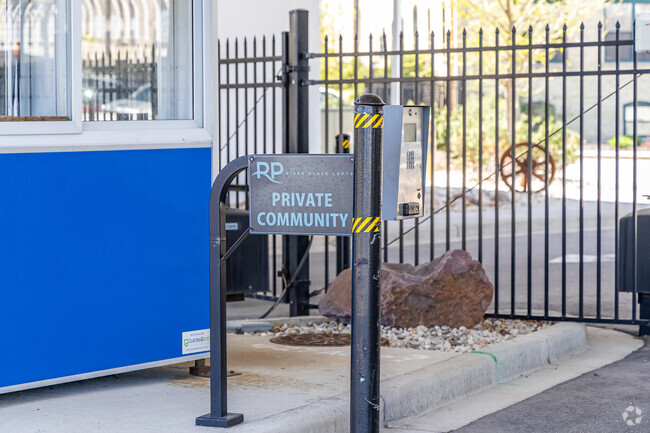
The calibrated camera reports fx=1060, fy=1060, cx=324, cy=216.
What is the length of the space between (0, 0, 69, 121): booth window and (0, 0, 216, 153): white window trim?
6cm

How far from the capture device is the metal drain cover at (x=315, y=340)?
7062 mm

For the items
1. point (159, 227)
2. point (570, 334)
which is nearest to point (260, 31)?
point (570, 334)

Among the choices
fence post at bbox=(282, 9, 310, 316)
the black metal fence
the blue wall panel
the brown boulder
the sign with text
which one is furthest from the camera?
fence post at bbox=(282, 9, 310, 316)

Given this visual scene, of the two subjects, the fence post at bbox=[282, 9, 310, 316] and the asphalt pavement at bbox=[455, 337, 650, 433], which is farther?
the fence post at bbox=[282, 9, 310, 316]

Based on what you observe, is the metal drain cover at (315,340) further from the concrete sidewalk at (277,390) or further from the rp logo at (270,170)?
the rp logo at (270,170)

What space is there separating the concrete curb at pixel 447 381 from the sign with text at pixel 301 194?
93 centimetres

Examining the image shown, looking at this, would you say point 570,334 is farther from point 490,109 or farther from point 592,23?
point 592,23

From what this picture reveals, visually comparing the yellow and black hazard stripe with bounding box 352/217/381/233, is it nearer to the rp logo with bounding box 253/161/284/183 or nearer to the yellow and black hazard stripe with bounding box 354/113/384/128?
the yellow and black hazard stripe with bounding box 354/113/384/128

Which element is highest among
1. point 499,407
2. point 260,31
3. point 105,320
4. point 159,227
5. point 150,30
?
point 260,31

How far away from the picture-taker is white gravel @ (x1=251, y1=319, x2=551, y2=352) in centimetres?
701

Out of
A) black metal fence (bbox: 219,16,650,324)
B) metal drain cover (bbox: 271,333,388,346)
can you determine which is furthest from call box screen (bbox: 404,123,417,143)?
metal drain cover (bbox: 271,333,388,346)

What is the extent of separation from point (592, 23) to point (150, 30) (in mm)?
31366

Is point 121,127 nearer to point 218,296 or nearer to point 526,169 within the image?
point 218,296

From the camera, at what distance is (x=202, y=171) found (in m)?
5.70
